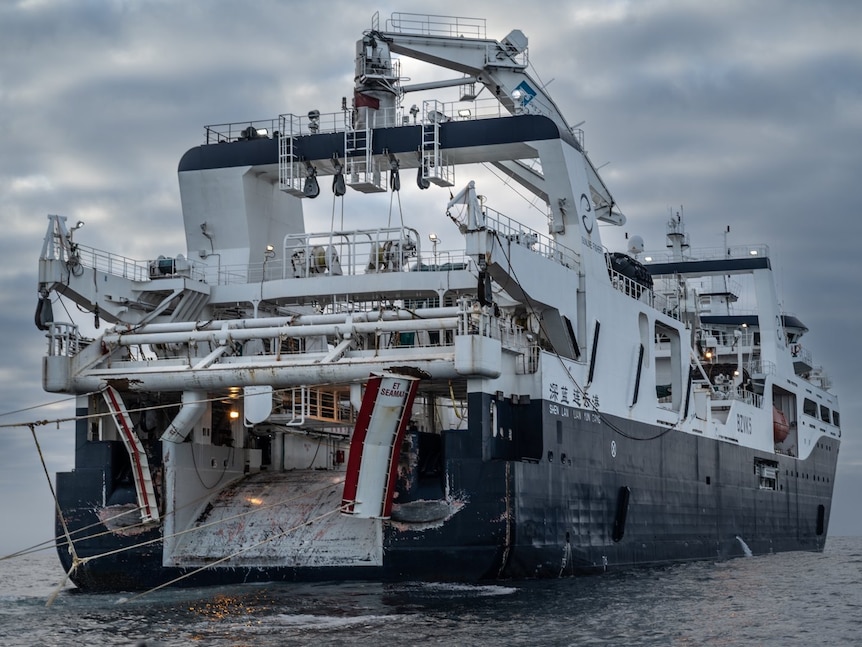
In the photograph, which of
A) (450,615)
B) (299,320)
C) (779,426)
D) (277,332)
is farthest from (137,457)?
(779,426)

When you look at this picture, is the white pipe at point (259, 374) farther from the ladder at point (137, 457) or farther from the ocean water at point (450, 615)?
the ocean water at point (450, 615)

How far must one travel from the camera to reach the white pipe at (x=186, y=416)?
24438mm

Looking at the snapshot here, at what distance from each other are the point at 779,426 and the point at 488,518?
23087mm

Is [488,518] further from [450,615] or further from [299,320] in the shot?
[299,320]

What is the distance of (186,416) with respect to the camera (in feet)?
80.5

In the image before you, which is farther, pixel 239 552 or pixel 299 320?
pixel 299 320

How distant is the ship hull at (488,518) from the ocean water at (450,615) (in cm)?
47

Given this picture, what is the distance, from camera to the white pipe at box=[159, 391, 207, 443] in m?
24.4

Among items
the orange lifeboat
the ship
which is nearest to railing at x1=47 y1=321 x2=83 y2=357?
the ship

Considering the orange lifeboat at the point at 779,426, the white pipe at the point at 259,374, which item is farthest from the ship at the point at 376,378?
the orange lifeboat at the point at 779,426

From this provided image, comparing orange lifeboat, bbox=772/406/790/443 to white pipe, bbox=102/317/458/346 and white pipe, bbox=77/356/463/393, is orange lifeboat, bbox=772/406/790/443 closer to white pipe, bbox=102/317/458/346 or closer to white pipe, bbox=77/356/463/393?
white pipe, bbox=77/356/463/393

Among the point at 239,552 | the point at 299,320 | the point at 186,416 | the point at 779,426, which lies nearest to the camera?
the point at 239,552

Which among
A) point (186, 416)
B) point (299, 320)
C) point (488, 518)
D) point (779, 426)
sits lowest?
point (488, 518)

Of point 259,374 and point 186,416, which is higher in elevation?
point 259,374
